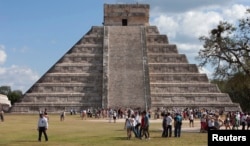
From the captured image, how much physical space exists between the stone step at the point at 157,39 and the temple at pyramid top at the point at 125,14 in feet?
8.65

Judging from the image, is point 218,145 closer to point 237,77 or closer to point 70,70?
point 237,77

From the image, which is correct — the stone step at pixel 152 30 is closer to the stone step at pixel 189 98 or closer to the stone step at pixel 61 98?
the stone step at pixel 189 98

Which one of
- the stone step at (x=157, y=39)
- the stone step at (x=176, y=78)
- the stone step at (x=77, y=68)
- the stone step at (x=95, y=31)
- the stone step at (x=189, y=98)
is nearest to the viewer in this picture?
the stone step at (x=189, y=98)

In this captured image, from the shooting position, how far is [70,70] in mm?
56750

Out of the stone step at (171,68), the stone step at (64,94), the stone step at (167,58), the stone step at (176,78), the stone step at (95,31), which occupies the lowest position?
the stone step at (64,94)

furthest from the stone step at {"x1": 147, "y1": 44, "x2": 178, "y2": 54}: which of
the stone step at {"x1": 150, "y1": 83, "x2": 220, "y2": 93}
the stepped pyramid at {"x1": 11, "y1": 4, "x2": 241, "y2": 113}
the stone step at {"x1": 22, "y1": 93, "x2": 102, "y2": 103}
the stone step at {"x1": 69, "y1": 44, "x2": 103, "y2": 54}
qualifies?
the stone step at {"x1": 22, "y1": 93, "x2": 102, "y2": 103}

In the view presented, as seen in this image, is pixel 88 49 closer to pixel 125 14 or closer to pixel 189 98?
pixel 125 14

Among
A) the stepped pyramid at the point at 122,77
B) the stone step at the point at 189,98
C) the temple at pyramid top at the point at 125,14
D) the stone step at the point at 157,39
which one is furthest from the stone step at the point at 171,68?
the temple at pyramid top at the point at 125,14

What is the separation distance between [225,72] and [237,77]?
80cm

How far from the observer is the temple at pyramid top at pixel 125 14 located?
6150 cm

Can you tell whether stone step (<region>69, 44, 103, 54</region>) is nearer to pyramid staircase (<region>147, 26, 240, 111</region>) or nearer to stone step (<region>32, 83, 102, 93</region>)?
stone step (<region>32, 83, 102, 93</region>)

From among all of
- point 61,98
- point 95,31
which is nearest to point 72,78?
point 61,98

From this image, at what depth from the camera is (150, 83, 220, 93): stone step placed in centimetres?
5416

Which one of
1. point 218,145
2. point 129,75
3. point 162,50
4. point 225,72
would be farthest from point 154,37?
point 218,145
